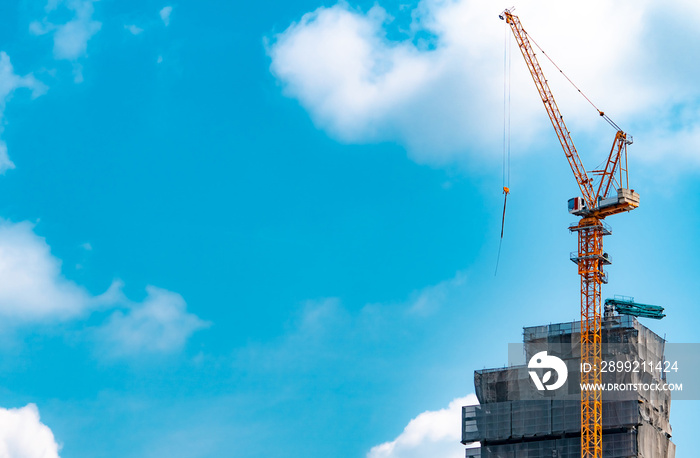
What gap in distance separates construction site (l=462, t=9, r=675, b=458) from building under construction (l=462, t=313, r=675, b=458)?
0.19 meters

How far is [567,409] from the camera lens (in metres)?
185

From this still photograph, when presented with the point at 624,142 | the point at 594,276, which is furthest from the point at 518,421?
the point at 624,142

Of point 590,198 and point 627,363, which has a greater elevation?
point 590,198

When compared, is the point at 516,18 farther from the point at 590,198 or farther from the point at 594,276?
the point at 594,276

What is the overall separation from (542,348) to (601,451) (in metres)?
33.5

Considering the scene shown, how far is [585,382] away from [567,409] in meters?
14.2

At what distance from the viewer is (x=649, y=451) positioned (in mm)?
183375

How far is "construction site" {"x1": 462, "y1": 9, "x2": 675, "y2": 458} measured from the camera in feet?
538

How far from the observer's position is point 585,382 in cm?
17238

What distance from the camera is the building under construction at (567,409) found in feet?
592

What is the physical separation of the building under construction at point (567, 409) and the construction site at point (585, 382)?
7.7 inches

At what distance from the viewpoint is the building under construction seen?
592 ft

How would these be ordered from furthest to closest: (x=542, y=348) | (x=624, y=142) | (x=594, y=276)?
(x=542, y=348) → (x=624, y=142) → (x=594, y=276)

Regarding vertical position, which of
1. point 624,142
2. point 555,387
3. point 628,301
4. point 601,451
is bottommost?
point 601,451
